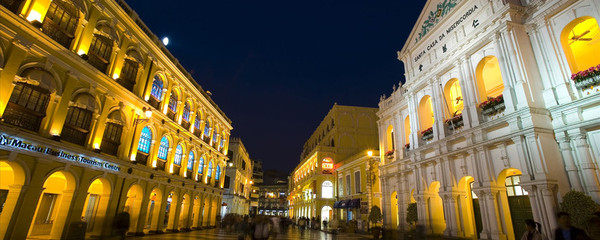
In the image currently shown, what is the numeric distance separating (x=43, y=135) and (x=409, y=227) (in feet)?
63.0

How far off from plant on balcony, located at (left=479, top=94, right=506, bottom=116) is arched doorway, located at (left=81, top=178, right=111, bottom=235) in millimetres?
18777

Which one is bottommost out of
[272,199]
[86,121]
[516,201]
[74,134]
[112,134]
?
[516,201]

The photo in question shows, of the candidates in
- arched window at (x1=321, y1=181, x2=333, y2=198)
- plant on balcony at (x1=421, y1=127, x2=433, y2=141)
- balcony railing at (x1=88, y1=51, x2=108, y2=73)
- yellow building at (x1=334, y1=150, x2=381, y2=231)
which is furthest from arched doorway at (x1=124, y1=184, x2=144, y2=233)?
arched window at (x1=321, y1=181, x2=333, y2=198)

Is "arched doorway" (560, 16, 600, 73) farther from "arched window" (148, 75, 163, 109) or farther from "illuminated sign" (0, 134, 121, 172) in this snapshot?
"arched window" (148, 75, 163, 109)

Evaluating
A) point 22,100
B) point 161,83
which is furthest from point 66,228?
point 161,83

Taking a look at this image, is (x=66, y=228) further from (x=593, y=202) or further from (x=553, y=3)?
(x=553, y=3)

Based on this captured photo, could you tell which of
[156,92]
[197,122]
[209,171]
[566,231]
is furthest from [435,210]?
[209,171]

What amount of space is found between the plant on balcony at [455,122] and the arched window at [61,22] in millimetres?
18334

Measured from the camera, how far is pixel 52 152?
439 inches

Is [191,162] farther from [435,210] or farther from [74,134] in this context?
[435,210]

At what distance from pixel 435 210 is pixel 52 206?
21524mm

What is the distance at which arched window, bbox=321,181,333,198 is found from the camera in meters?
38.1

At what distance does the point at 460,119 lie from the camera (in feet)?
45.9

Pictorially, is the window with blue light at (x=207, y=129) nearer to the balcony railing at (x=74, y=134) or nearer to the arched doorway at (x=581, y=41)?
the balcony railing at (x=74, y=134)
